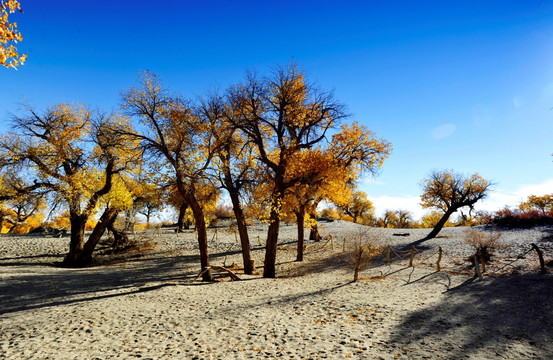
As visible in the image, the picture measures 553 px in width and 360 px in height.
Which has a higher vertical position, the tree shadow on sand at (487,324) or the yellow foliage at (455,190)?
A: the yellow foliage at (455,190)

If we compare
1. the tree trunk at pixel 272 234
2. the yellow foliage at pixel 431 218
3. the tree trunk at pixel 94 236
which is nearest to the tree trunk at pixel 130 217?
the tree trunk at pixel 94 236

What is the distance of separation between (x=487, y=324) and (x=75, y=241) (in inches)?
908

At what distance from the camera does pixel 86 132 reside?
18312 mm

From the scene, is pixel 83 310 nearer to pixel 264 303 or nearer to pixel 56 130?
pixel 264 303

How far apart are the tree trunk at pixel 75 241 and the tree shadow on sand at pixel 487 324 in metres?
20.5

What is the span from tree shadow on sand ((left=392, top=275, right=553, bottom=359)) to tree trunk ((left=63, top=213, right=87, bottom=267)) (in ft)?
67.3

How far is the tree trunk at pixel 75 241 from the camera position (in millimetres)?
18903

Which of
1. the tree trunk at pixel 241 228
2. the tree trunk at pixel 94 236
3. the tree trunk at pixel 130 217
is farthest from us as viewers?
the tree trunk at pixel 130 217

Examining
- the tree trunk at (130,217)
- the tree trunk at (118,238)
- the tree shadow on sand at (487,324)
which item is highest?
the tree trunk at (130,217)

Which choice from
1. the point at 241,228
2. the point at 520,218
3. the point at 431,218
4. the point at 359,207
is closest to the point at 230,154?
the point at 241,228

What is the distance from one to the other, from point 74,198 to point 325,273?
52.8 feet

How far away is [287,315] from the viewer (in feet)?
26.7

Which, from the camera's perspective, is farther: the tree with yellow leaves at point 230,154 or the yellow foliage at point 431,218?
the yellow foliage at point 431,218

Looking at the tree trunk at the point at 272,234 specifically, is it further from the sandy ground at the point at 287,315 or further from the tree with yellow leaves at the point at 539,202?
the tree with yellow leaves at the point at 539,202
